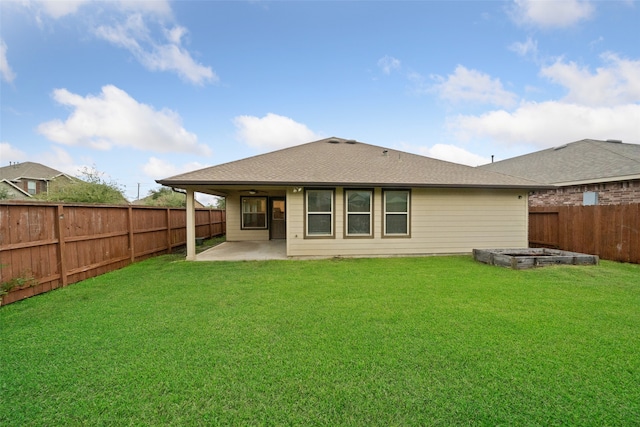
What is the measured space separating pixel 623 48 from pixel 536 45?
4.11m

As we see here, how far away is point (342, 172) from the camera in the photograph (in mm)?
8953

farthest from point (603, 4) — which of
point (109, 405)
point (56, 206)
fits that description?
point (56, 206)

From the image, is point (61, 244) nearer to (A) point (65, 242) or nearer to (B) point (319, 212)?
(A) point (65, 242)

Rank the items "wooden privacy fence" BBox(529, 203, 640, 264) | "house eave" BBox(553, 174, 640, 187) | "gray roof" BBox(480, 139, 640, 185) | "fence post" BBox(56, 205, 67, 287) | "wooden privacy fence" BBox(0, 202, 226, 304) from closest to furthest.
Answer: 1. "wooden privacy fence" BBox(0, 202, 226, 304)
2. "fence post" BBox(56, 205, 67, 287)
3. "wooden privacy fence" BBox(529, 203, 640, 264)
4. "house eave" BBox(553, 174, 640, 187)
5. "gray roof" BBox(480, 139, 640, 185)

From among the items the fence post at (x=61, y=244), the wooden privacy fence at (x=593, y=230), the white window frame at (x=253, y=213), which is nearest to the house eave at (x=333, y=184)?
the wooden privacy fence at (x=593, y=230)

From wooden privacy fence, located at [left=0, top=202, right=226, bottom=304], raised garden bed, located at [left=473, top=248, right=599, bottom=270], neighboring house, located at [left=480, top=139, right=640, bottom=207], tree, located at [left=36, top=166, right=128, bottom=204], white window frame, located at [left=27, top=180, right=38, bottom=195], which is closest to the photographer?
wooden privacy fence, located at [left=0, top=202, right=226, bottom=304]

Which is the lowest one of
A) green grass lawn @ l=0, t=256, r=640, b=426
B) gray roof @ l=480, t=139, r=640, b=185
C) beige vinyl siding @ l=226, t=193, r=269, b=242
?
green grass lawn @ l=0, t=256, r=640, b=426

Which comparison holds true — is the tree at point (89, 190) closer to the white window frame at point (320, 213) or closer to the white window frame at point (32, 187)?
the white window frame at point (320, 213)

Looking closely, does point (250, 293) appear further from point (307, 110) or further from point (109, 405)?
point (307, 110)

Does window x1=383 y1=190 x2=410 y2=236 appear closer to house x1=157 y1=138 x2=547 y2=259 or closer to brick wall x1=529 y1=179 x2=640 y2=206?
house x1=157 y1=138 x2=547 y2=259

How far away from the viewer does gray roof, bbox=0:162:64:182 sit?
2753 cm

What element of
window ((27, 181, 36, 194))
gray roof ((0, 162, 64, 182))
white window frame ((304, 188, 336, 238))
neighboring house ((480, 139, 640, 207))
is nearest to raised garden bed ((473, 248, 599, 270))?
neighboring house ((480, 139, 640, 207))

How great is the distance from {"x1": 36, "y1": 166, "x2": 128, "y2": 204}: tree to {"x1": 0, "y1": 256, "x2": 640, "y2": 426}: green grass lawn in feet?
32.9

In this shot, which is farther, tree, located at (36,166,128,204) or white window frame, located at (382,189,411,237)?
tree, located at (36,166,128,204)
